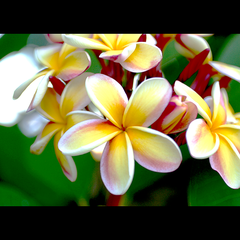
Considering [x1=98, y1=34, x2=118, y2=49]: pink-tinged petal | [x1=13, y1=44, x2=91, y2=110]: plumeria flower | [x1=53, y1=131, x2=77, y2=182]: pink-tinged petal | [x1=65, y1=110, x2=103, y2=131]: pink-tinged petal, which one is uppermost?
[x1=98, y1=34, x2=118, y2=49]: pink-tinged petal

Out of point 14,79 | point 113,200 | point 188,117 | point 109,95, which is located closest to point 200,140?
point 188,117

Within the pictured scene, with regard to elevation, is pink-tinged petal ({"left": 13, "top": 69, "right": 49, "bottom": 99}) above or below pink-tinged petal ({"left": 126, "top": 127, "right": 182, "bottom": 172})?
above

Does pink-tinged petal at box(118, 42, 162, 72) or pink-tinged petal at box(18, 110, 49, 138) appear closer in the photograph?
pink-tinged petal at box(118, 42, 162, 72)

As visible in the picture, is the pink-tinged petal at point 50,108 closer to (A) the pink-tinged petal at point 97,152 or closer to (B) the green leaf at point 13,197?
(A) the pink-tinged petal at point 97,152

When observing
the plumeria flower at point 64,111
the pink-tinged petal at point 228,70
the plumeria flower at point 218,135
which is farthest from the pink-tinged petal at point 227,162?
the plumeria flower at point 64,111

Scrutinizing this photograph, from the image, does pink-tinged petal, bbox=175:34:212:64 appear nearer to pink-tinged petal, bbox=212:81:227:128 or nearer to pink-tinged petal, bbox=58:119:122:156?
pink-tinged petal, bbox=212:81:227:128

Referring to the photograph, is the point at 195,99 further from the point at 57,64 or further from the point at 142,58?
the point at 57,64

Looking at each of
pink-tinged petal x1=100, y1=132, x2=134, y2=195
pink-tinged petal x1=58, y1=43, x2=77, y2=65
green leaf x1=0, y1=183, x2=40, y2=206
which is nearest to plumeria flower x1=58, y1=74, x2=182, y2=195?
pink-tinged petal x1=100, y1=132, x2=134, y2=195
